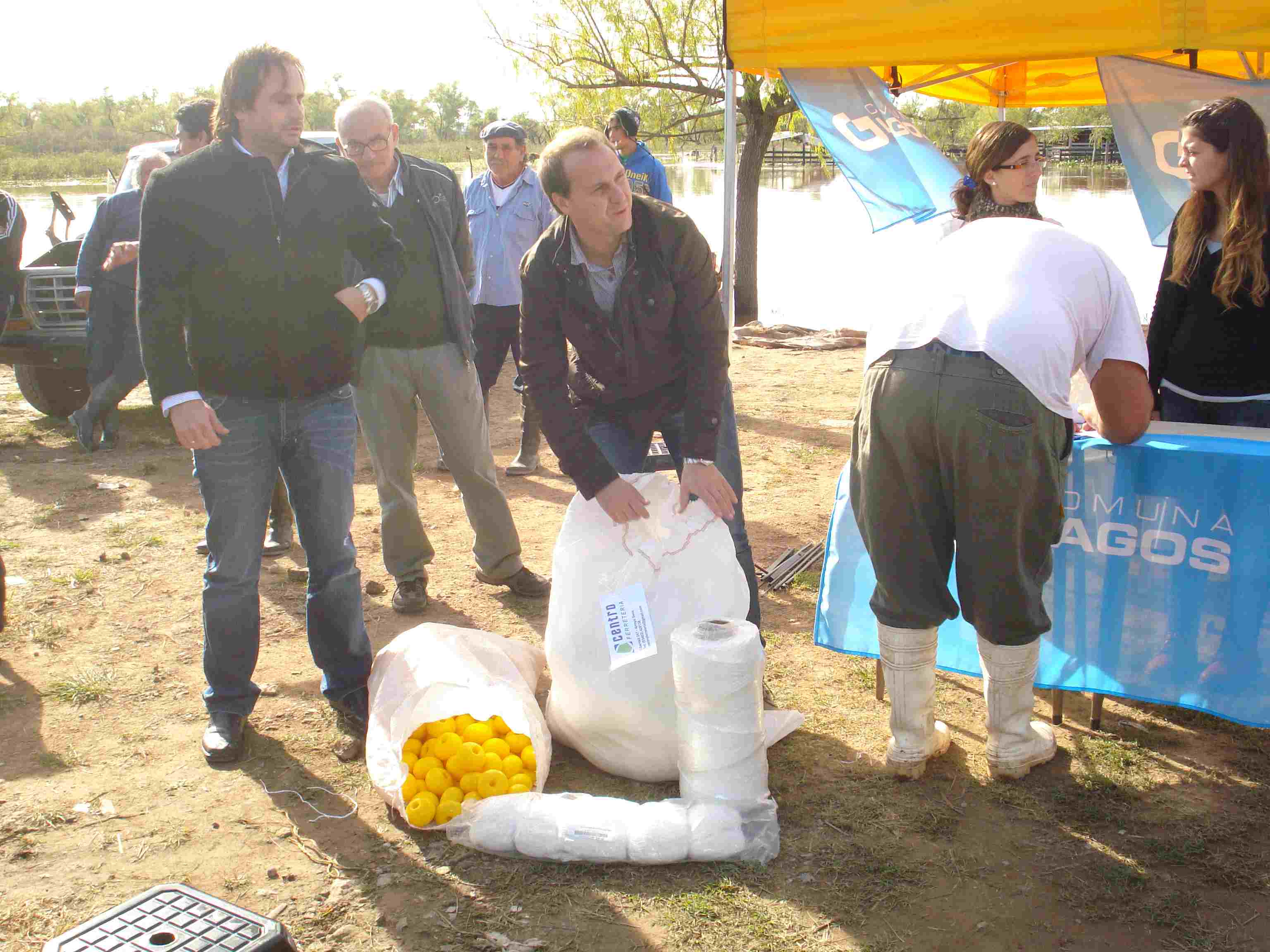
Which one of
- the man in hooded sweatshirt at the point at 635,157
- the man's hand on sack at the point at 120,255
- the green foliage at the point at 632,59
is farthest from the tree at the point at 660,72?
the man's hand on sack at the point at 120,255

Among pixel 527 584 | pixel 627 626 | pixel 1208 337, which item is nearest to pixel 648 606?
pixel 627 626

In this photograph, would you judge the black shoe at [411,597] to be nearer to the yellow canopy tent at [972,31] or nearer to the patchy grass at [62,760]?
the patchy grass at [62,760]

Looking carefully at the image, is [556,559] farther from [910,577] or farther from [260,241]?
[260,241]

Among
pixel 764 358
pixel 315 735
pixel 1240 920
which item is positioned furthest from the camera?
pixel 764 358

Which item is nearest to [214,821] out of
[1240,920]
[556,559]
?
[556,559]

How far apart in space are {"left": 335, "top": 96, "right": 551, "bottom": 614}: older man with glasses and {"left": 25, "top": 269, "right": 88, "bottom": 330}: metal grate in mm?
3941

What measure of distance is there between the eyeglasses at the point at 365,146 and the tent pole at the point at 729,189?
4.52ft

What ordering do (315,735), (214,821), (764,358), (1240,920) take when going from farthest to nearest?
(764,358) < (315,735) < (214,821) < (1240,920)

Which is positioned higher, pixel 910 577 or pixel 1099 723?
pixel 910 577

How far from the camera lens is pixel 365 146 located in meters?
3.89

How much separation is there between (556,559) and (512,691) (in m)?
0.39

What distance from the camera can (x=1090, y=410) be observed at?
293 cm

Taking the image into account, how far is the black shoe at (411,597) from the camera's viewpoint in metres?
4.17

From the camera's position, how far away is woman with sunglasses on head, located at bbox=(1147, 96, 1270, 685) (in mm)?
2760
